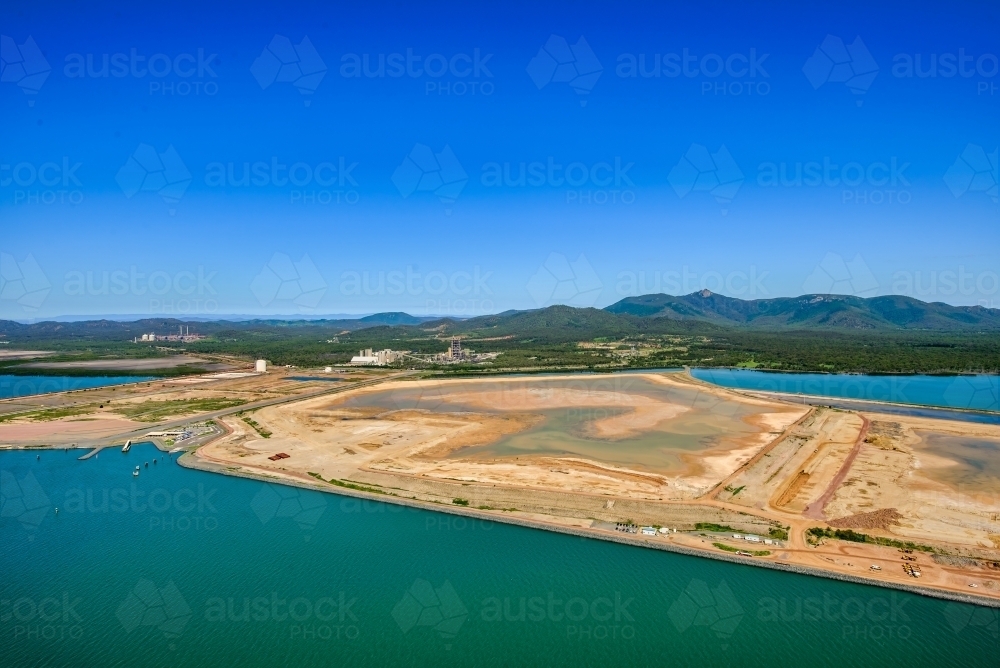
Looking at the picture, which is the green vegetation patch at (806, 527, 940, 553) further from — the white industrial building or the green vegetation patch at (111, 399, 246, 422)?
the white industrial building

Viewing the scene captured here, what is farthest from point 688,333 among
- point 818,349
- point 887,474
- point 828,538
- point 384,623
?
point 384,623

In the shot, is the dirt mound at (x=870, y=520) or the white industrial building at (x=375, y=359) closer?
the dirt mound at (x=870, y=520)

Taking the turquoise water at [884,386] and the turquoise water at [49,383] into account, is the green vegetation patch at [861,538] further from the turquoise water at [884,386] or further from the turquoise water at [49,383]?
the turquoise water at [49,383]

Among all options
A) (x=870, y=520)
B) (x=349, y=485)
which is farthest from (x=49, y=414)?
(x=870, y=520)

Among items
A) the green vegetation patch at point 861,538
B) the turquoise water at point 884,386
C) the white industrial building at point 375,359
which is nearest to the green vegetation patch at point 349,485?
the green vegetation patch at point 861,538

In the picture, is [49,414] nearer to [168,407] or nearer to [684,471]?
[168,407]

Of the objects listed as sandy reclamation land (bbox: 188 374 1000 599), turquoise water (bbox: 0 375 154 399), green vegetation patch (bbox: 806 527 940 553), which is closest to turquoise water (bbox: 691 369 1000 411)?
sandy reclamation land (bbox: 188 374 1000 599)
